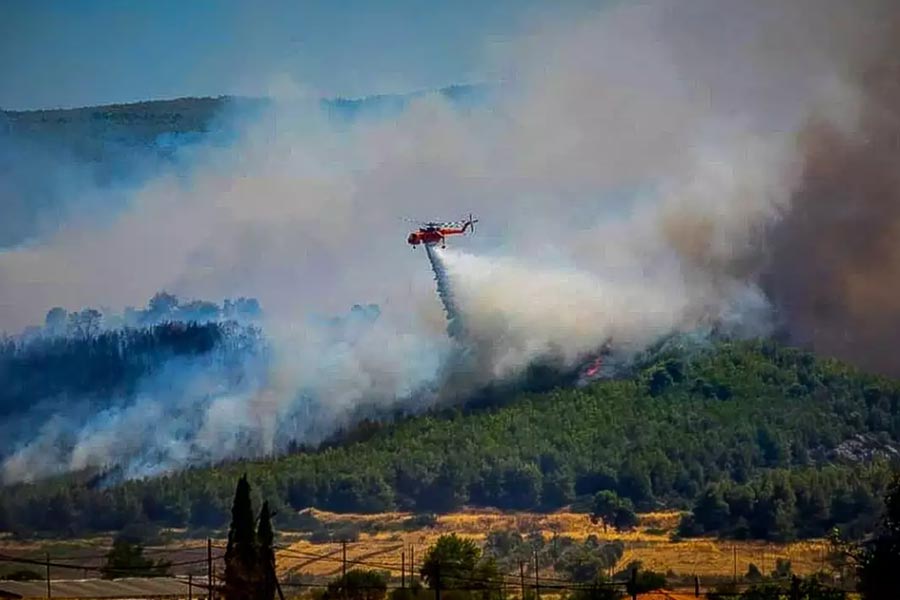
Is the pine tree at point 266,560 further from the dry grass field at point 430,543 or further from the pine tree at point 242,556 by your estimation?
the dry grass field at point 430,543

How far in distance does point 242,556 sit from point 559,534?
2615 cm

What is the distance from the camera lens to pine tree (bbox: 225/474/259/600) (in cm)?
5800

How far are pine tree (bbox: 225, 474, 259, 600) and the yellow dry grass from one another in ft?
53.3

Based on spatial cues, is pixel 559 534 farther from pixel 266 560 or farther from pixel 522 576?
pixel 266 560

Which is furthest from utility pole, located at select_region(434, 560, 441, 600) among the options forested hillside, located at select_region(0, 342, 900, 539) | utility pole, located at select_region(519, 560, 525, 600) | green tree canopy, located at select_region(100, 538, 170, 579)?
forested hillside, located at select_region(0, 342, 900, 539)

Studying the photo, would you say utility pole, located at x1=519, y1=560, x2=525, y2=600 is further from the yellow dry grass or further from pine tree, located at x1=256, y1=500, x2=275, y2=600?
pine tree, located at x1=256, y1=500, x2=275, y2=600

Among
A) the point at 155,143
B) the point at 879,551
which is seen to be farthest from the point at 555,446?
the point at 879,551

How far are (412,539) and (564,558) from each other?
6619 mm

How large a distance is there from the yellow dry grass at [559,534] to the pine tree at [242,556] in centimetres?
1625

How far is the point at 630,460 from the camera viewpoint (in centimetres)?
8925

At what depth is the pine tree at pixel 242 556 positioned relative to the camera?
5800cm

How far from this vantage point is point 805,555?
8019 centimetres

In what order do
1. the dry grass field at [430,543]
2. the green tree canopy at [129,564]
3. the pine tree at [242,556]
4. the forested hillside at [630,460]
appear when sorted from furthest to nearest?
the forested hillside at [630,460], the dry grass field at [430,543], the green tree canopy at [129,564], the pine tree at [242,556]

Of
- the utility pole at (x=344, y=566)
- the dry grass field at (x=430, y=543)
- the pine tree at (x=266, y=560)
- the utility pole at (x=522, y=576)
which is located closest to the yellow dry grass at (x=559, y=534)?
the dry grass field at (x=430, y=543)
